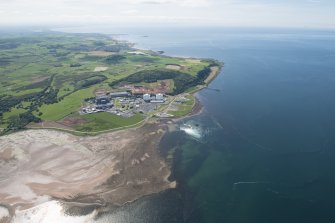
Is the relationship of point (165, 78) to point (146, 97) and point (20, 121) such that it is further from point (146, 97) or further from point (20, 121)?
point (20, 121)

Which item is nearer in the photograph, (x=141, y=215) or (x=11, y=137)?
(x=141, y=215)

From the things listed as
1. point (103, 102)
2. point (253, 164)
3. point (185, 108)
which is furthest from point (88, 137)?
point (253, 164)

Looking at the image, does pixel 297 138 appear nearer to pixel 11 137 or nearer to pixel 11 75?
pixel 11 137

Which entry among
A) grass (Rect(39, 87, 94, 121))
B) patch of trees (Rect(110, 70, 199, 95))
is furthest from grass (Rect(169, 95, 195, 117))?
grass (Rect(39, 87, 94, 121))

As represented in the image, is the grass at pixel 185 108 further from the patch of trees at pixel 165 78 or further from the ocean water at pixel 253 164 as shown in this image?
the patch of trees at pixel 165 78

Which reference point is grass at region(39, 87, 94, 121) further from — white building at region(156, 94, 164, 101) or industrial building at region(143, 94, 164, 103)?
white building at region(156, 94, 164, 101)

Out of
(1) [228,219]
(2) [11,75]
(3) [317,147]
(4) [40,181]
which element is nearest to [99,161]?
(4) [40,181]

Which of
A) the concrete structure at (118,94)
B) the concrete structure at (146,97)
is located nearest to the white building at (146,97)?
the concrete structure at (146,97)
